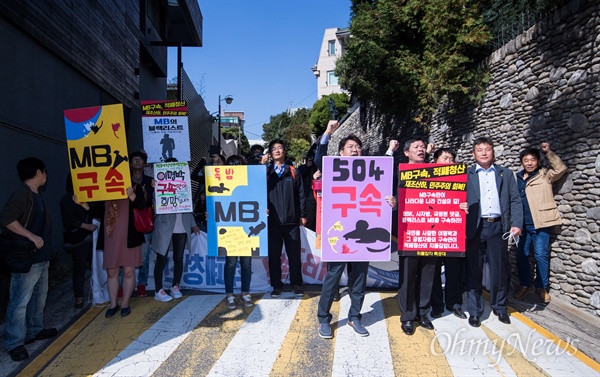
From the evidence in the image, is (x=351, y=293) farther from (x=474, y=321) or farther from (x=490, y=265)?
(x=490, y=265)

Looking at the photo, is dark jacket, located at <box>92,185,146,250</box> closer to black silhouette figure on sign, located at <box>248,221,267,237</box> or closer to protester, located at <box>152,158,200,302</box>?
protester, located at <box>152,158,200,302</box>

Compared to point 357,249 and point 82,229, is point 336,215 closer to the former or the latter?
point 357,249

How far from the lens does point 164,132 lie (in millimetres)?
6332

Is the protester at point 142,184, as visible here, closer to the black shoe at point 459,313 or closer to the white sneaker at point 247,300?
the white sneaker at point 247,300

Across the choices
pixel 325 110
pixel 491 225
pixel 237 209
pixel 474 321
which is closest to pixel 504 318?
pixel 474 321

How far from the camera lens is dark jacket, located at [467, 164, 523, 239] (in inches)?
177

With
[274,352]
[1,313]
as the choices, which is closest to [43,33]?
[1,313]

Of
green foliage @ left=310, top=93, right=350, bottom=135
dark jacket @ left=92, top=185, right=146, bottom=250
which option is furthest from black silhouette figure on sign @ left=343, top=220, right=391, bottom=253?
green foliage @ left=310, top=93, right=350, bottom=135

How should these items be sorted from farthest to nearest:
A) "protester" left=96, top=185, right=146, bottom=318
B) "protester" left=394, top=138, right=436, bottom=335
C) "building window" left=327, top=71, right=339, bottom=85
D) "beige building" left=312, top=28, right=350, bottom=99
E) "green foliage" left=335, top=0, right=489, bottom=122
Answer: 1. "building window" left=327, top=71, right=339, bottom=85
2. "beige building" left=312, top=28, right=350, bottom=99
3. "green foliage" left=335, top=0, right=489, bottom=122
4. "protester" left=96, top=185, right=146, bottom=318
5. "protester" left=394, top=138, right=436, bottom=335

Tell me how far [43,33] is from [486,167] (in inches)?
294

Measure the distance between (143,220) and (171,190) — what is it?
0.56 metres

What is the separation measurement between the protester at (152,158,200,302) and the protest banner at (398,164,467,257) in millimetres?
2981

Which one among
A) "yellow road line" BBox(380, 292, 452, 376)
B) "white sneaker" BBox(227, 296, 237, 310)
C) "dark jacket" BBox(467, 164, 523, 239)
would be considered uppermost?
"dark jacket" BBox(467, 164, 523, 239)

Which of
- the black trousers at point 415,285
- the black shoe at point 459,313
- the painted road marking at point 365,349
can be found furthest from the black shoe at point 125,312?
the black shoe at point 459,313
